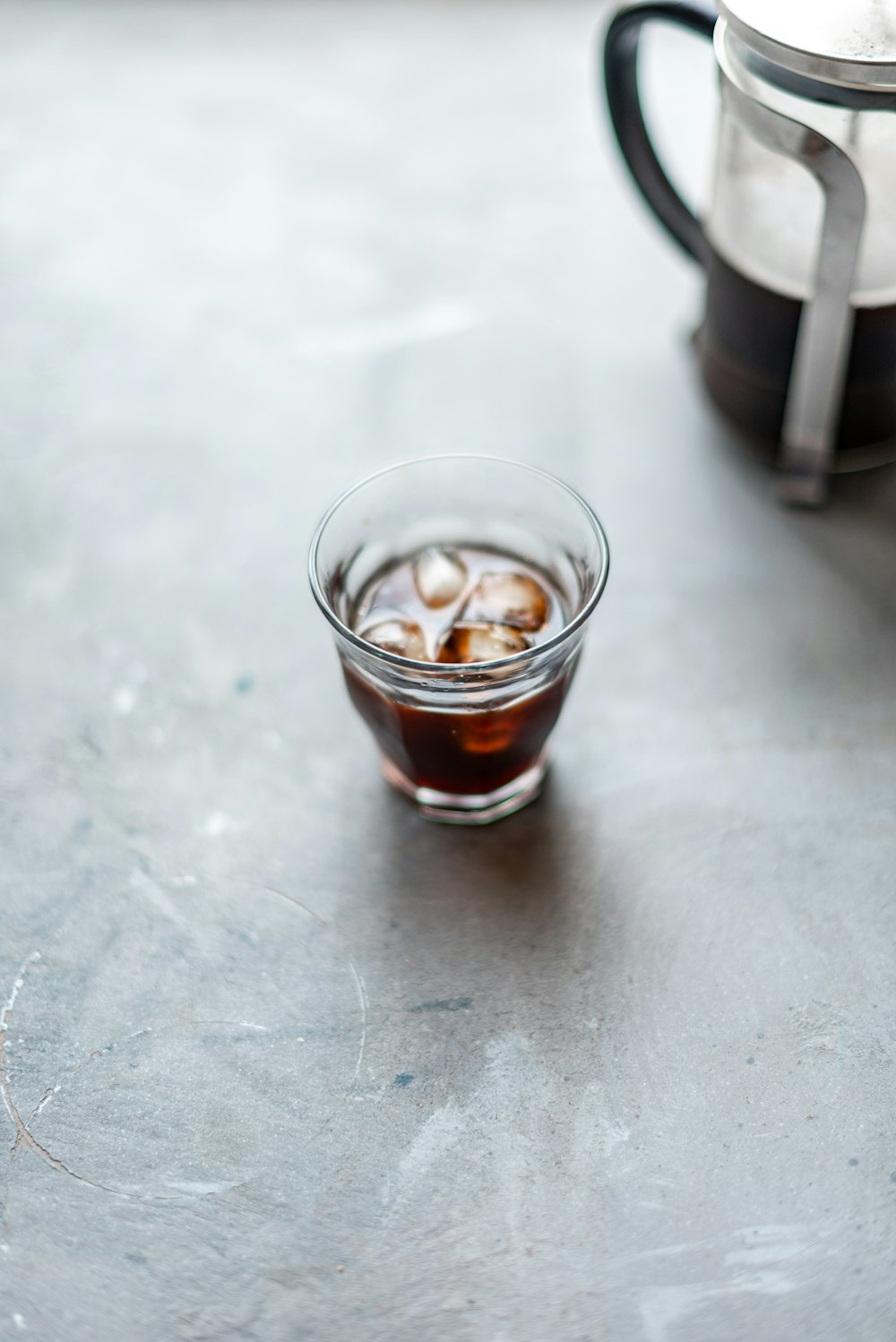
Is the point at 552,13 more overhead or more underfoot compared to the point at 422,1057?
more overhead

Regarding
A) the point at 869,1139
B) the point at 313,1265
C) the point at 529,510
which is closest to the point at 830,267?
the point at 529,510

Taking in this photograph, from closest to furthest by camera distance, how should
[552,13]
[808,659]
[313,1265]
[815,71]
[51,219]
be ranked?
[313,1265] < [815,71] < [808,659] < [51,219] < [552,13]

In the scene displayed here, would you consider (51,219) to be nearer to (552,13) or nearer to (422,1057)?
(552,13)

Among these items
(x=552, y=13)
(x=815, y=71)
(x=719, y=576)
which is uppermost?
(x=815, y=71)

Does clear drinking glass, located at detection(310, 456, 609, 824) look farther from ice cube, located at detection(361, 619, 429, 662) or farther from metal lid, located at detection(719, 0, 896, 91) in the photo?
metal lid, located at detection(719, 0, 896, 91)

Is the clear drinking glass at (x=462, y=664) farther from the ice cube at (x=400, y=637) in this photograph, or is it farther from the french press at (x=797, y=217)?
the french press at (x=797, y=217)

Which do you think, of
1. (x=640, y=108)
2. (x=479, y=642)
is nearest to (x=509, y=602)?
(x=479, y=642)

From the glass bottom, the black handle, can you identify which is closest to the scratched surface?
the glass bottom
